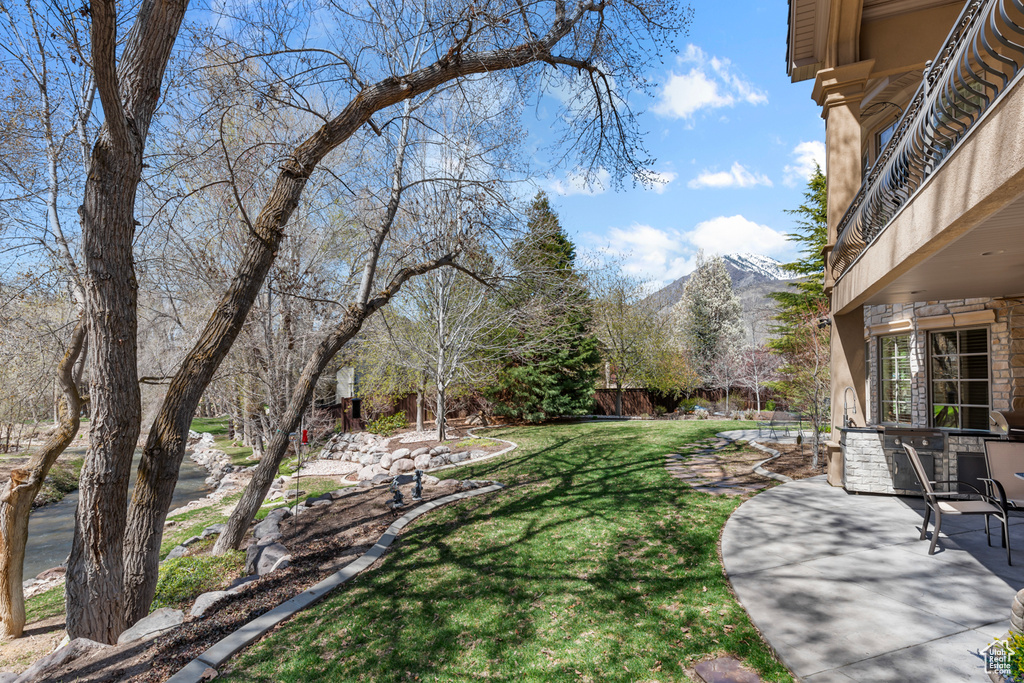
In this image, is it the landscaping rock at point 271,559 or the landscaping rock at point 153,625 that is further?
the landscaping rock at point 271,559

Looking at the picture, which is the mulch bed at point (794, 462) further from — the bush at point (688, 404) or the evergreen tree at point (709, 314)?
the evergreen tree at point (709, 314)

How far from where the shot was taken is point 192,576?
6145 millimetres

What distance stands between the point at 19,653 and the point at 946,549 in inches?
383

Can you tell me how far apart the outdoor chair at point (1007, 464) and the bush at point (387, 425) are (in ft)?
52.6

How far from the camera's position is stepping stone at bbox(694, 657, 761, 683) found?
300 cm

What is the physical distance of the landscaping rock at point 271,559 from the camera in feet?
19.2

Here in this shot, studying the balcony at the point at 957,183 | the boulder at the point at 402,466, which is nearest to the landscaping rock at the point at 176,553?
the boulder at the point at 402,466

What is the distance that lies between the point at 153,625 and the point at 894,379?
10.8 metres

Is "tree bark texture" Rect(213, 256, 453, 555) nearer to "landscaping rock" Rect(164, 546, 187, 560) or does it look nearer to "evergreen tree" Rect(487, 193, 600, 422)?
"landscaping rock" Rect(164, 546, 187, 560)

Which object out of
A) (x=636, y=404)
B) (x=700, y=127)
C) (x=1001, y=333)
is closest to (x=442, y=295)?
(x=700, y=127)

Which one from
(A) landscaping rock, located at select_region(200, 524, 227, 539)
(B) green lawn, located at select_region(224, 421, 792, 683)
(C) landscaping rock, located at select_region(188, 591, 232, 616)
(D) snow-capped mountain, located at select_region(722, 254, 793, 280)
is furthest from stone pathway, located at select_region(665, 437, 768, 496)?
(D) snow-capped mountain, located at select_region(722, 254, 793, 280)

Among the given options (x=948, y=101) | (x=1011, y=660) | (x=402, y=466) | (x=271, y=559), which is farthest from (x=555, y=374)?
(x=1011, y=660)

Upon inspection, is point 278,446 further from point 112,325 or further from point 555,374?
point 555,374

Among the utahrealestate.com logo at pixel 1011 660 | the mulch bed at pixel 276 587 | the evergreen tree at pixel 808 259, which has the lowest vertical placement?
the mulch bed at pixel 276 587
